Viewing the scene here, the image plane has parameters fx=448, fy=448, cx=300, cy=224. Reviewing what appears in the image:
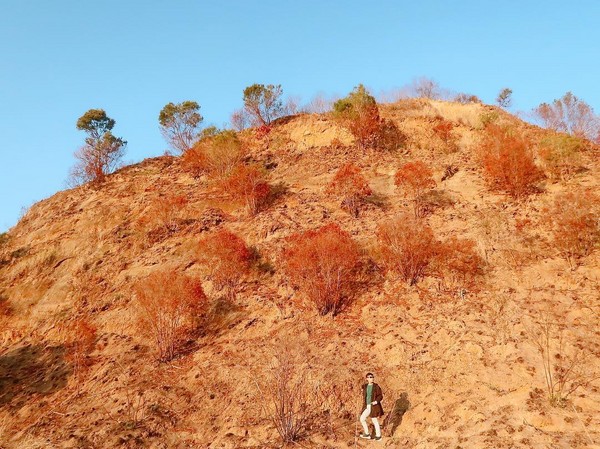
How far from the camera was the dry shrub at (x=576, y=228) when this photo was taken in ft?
48.0

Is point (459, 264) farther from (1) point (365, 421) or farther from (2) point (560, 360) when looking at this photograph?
(1) point (365, 421)

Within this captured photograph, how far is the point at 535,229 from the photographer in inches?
659

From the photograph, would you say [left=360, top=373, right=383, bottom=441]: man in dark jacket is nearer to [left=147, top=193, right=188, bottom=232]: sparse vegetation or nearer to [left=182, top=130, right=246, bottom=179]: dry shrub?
[left=147, top=193, right=188, bottom=232]: sparse vegetation

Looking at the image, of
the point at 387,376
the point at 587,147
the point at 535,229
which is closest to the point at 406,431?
the point at 387,376

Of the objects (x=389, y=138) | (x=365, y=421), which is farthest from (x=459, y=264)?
(x=389, y=138)

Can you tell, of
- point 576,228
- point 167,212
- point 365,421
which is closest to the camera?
point 365,421

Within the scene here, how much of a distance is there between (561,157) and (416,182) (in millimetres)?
6307

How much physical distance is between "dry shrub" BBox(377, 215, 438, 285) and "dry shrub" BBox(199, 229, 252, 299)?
5789 mm

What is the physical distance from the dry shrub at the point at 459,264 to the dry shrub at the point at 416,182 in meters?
4.17

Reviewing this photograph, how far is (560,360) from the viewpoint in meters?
11.1

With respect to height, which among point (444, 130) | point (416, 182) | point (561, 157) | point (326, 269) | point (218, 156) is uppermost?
point (444, 130)

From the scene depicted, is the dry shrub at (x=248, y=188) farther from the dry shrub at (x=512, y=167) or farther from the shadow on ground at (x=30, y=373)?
the dry shrub at (x=512, y=167)

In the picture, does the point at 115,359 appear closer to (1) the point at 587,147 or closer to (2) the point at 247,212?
(2) the point at 247,212

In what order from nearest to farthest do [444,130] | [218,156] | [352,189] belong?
[352,189]
[218,156]
[444,130]
